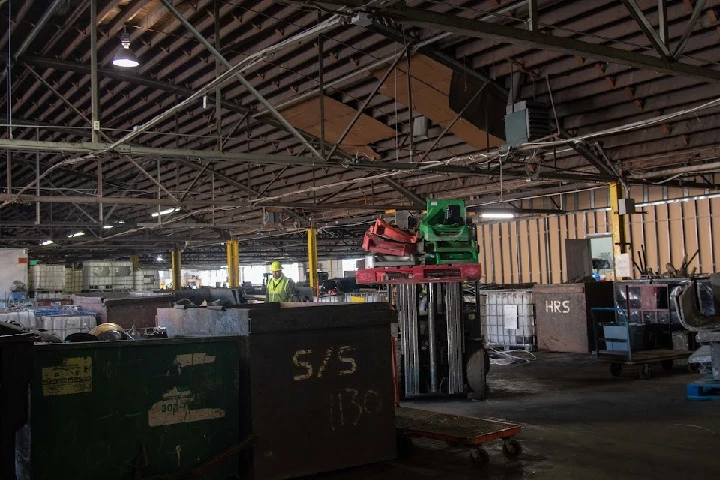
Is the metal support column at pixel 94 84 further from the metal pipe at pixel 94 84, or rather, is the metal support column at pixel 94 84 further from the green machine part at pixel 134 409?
the green machine part at pixel 134 409

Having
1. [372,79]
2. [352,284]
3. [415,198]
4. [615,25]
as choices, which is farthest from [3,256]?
[615,25]

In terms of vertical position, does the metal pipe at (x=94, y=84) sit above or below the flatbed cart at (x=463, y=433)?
above

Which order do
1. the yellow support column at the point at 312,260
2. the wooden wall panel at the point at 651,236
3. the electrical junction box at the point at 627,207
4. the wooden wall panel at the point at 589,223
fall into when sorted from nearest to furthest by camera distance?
the electrical junction box at the point at 627,207 < the wooden wall panel at the point at 651,236 < the wooden wall panel at the point at 589,223 < the yellow support column at the point at 312,260

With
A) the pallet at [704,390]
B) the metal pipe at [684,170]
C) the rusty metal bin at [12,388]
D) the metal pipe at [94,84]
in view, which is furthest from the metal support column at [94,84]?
the metal pipe at [684,170]

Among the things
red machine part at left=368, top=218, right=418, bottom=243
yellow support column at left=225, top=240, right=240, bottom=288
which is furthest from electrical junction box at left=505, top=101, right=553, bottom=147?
yellow support column at left=225, top=240, right=240, bottom=288

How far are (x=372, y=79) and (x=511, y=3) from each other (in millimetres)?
4214

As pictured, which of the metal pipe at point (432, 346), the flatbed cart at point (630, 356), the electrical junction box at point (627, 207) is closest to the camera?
the metal pipe at point (432, 346)

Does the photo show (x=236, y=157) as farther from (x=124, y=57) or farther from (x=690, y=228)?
(x=690, y=228)

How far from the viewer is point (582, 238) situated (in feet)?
Answer: 76.0

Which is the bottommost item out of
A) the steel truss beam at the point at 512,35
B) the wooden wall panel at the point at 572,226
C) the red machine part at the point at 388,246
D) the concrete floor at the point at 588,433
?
the concrete floor at the point at 588,433

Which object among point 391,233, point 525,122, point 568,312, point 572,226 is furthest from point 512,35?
point 572,226

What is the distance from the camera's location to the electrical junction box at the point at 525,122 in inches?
552

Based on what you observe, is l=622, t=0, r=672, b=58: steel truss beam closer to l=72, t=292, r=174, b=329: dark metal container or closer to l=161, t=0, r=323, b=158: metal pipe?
l=161, t=0, r=323, b=158: metal pipe

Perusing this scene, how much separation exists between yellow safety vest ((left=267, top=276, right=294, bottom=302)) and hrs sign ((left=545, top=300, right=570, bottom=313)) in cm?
655
